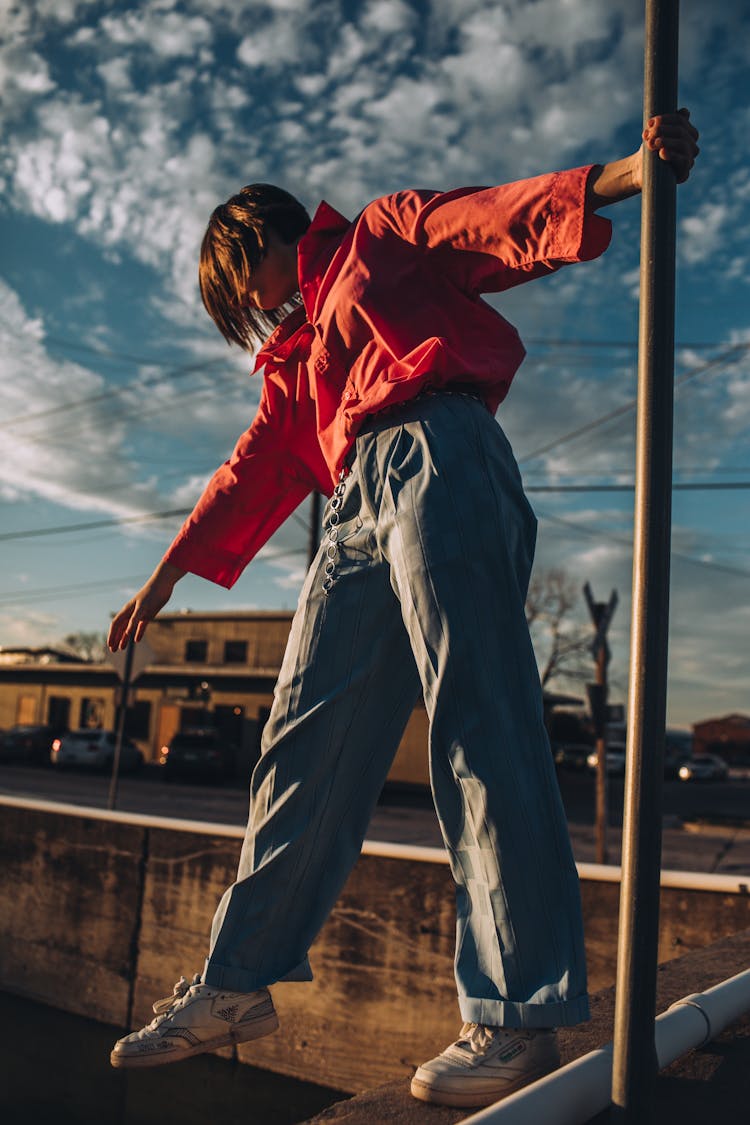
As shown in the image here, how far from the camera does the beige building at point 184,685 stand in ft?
109

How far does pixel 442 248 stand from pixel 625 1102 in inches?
54.2

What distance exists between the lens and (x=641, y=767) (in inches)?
47.1

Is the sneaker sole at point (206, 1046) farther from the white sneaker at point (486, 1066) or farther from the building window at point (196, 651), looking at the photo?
the building window at point (196, 651)

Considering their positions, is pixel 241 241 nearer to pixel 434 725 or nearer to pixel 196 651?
pixel 434 725

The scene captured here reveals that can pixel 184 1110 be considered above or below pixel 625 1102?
below

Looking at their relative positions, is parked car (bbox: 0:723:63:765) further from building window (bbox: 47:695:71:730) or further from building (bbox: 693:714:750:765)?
building (bbox: 693:714:750:765)

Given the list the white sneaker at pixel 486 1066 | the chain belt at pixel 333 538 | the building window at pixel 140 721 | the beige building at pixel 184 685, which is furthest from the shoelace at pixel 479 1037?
the building window at pixel 140 721

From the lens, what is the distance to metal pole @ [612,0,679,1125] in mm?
1188

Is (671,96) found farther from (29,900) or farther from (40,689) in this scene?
(40,689)

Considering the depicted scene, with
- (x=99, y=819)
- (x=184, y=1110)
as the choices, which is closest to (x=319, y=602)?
(x=184, y=1110)

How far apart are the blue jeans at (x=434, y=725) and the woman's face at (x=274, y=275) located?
0.47 meters

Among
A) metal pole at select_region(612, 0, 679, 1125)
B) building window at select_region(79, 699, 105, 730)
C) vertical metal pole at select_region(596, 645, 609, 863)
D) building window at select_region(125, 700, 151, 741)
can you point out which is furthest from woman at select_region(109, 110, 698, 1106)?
building window at select_region(79, 699, 105, 730)

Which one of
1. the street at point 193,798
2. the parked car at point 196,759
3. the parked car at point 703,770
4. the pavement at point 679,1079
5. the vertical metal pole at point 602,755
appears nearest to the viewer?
the pavement at point 679,1079

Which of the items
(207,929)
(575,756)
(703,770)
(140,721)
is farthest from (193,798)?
(703,770)
